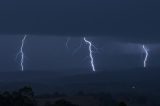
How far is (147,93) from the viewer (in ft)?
329

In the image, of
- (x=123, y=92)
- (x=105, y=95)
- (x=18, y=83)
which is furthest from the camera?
(x=18, y=83)

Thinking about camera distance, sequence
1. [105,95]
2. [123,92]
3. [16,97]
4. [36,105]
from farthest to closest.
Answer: [123,92], [105,95], [36,105], [16,97]

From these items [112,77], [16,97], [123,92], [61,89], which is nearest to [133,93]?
[123,92]

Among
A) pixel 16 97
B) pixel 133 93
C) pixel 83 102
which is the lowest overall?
pixel 16 97

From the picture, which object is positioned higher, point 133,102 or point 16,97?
point 133,102

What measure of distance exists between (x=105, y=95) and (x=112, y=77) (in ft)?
83.7

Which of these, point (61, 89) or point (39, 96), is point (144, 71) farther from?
point (39, 96)

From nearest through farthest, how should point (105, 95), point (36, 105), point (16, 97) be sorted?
point (16, 97), point (36, 105), point (105, 95)

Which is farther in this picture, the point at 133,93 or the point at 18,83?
the point at 18,83

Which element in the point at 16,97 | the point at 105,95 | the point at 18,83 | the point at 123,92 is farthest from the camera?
the point at 18,83

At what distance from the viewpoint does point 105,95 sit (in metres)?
92.9

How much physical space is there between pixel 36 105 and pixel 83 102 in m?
11.1

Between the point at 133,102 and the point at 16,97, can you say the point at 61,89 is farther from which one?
the point at 16,97

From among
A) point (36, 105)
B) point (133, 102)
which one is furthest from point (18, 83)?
point (36, 105)
